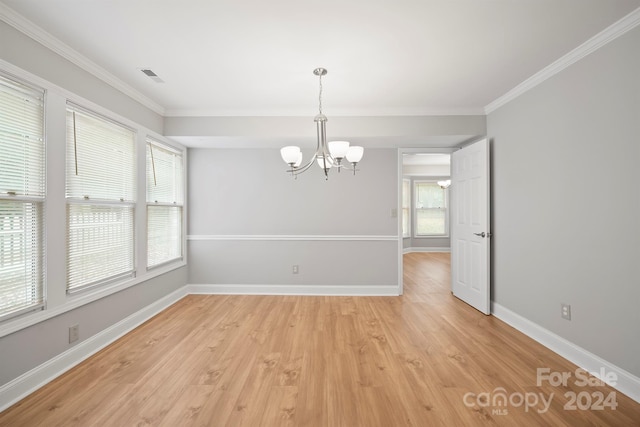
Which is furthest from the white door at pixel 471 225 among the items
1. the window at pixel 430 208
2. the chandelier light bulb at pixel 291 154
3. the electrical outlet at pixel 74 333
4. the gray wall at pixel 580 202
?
the window at pixel 430 208

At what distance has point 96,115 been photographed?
103 inches

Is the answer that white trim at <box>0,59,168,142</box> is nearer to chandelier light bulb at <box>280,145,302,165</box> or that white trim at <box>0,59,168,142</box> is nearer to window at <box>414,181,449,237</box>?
chandelier light bulb at <box>280,145,302,165</box>

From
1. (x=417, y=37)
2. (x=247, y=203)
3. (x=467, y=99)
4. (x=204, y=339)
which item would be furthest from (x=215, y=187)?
(x=467, y=99)

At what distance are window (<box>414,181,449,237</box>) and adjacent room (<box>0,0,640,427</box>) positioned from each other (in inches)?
191

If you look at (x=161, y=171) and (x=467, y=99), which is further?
(x=161, y=171)

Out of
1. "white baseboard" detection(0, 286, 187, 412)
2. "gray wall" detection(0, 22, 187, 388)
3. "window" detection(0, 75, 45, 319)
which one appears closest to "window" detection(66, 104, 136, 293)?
"gray wall" detection(0, 22, 187, 388)

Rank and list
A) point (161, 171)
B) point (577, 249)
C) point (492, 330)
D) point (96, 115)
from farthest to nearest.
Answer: point (161, 171)
point (492, 330)
point (96, 115)
point (577, 249)

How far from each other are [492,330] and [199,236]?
4089 mm

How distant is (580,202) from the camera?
2.32 metres

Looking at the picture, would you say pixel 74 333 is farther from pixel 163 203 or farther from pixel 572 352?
pixel 572 352

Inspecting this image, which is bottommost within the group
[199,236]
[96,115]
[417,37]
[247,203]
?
[199,236]

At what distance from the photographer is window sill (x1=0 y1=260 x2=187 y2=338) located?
1.88 meters

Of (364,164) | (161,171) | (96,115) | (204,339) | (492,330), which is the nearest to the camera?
(96,115)

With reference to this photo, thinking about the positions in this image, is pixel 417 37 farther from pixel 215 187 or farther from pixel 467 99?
pixel 215 187
